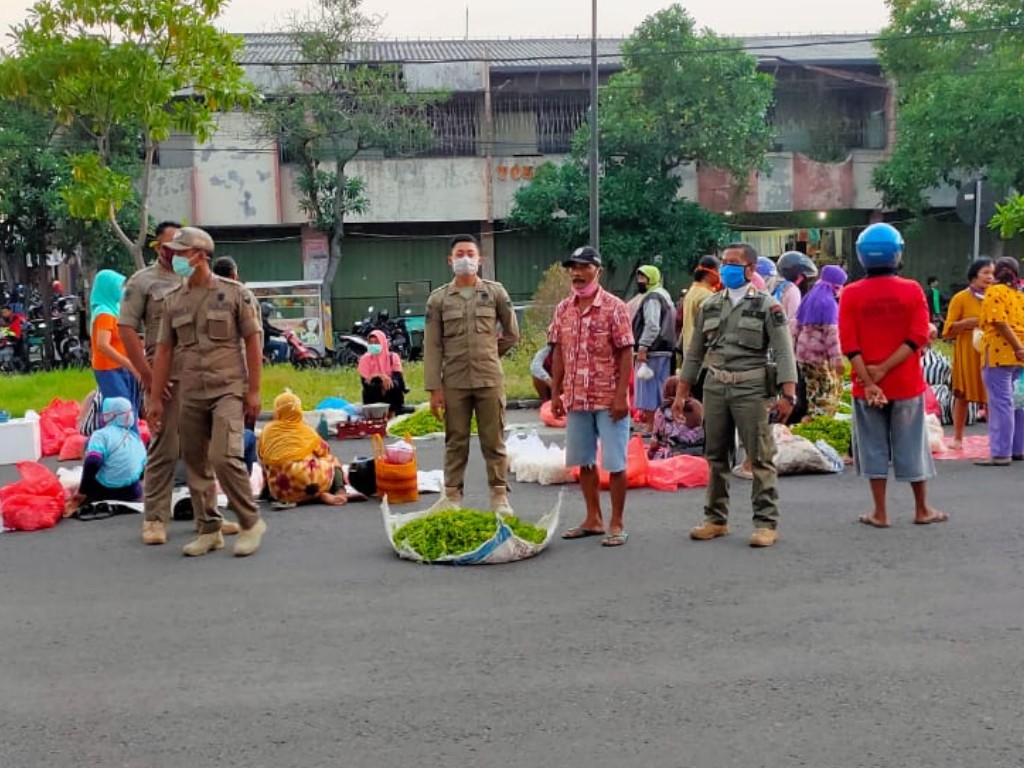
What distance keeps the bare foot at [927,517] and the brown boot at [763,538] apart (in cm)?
114

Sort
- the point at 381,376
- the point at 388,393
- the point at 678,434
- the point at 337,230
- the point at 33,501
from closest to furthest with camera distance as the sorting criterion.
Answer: the point at 33,501 → the point at 678,434 → the point at 381,376 → the point at 388,393 → the point at 337,230

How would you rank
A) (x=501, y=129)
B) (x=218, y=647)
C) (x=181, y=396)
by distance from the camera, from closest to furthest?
(x=218, y=647) < (x=181, y=396) < (x=501, y=129)

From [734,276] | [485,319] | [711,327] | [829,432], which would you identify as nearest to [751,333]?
[711,327]

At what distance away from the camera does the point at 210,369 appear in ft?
23.5

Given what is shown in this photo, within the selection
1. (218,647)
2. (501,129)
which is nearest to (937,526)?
(218,647)

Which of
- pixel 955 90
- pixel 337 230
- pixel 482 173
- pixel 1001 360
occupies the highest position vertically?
pixel 955 90

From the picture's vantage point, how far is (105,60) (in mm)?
14094

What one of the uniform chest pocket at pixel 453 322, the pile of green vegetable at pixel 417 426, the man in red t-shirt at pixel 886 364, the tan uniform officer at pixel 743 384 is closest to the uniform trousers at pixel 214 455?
the uniform chest pocket at pixel 453 322

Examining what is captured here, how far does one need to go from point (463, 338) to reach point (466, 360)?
5.7 inches

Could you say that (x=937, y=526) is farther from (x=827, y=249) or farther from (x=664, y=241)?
(x=827, y=249)

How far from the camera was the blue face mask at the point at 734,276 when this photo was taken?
7.41 meters

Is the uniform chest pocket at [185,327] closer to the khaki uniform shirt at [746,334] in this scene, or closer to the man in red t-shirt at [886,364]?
the khaki uniform shirt at [746,334]

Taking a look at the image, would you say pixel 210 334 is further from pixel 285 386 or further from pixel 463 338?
pixel 285 386

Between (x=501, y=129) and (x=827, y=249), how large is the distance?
8.91 metres
